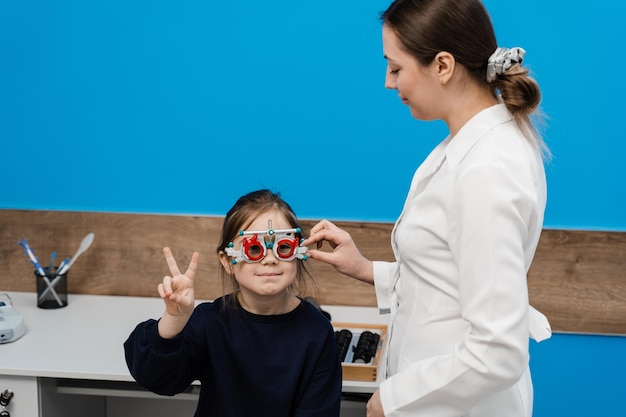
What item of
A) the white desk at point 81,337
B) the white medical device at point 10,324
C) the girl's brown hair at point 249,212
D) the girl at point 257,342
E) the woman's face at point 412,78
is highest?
the woman's face at point 412,78

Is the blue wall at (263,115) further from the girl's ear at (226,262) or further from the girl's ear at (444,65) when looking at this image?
the girl's ear at (444,65)

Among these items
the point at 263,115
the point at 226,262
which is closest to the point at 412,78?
the point at 226,262

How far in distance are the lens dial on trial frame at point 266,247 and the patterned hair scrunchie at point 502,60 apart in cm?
54

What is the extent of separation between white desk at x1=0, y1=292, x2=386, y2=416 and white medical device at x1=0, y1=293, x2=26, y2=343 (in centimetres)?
2

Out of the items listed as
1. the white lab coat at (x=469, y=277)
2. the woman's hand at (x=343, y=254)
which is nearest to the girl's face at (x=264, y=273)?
the woman's hand at (x=343, y=254)

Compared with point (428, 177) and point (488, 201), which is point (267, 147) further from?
point (488, 201)

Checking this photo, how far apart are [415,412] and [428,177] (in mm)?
437

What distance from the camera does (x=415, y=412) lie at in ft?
5.08

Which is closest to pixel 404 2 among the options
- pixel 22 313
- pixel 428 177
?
pixel 428 177

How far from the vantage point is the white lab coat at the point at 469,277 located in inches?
55.7

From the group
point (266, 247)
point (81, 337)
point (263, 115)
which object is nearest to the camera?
point (266, 247)

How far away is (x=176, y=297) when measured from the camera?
5.38 feet

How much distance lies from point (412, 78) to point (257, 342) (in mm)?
643

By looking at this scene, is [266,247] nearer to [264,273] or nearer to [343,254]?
[264,273]
